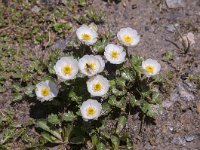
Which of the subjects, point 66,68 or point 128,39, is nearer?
point 66,68

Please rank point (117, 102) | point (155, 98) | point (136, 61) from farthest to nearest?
point (136, 61) → point (155, 98) → point (117, 102)

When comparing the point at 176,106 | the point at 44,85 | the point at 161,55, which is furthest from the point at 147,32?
the point at 44,85

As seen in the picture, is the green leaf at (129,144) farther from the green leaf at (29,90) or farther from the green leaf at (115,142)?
the green leaf at (29,90)

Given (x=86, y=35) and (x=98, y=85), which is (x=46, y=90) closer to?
(x=98, y=85)

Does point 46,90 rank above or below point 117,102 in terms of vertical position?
above

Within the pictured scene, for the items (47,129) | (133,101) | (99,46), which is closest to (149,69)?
(133,101)

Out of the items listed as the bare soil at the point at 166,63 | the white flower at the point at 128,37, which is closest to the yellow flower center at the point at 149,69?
the white flower at the point at 128,37

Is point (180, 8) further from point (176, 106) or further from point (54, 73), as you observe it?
point (54, 73)
